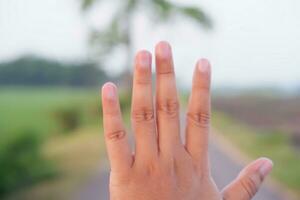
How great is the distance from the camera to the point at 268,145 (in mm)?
1822

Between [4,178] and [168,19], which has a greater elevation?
[168,19]

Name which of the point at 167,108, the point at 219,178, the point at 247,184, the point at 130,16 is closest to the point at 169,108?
the point at 167,108

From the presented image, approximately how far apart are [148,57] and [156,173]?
0.13m

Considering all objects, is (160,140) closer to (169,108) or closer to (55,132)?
(169,108)

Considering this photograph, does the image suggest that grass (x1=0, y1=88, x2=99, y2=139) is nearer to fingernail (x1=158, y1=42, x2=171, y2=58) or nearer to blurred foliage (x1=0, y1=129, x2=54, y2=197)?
blurred foliage (x1=0, y1=129, x2=54, y2=197)

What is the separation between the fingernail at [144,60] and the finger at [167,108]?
0.02 meters

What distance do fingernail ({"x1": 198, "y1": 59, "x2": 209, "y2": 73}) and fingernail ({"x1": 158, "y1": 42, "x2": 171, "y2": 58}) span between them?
1.3 inches

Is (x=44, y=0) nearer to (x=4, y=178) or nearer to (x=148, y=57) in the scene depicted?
(x=4, y=178)

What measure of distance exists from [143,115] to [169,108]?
0.03 meters

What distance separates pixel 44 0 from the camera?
6.02ft

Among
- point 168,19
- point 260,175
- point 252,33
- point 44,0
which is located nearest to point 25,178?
point 44,0

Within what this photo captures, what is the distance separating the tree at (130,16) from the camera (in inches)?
71.6

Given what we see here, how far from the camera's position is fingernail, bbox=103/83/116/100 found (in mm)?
458

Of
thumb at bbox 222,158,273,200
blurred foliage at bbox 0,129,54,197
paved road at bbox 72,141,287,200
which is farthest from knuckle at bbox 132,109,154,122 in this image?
blurred foliage at bbox 0,129,54,197
